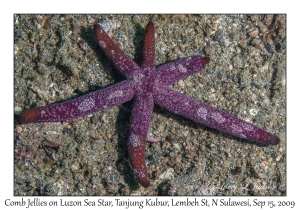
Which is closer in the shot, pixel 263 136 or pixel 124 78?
pixel 263 136

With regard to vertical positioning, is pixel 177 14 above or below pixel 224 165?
above

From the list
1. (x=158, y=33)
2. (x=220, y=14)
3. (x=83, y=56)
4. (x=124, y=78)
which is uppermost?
(x=220, y=14)

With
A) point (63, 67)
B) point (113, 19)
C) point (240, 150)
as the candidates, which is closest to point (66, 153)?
point (63, 67)

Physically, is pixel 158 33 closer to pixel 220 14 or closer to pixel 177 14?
pixel 177 14

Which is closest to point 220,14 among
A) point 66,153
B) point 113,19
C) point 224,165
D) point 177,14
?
point 177,14
